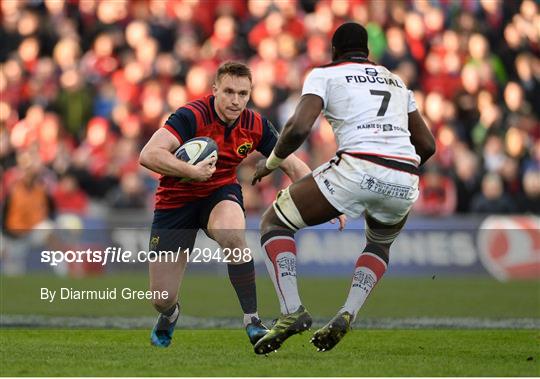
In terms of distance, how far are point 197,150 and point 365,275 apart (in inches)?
61.8

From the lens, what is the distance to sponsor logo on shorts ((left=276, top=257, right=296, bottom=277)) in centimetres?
910

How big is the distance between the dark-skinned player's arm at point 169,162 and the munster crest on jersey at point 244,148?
594 millimetres

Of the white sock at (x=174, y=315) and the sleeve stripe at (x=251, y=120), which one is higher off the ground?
the sleeve stripe at (x=251, y=120)

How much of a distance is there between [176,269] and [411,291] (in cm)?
745

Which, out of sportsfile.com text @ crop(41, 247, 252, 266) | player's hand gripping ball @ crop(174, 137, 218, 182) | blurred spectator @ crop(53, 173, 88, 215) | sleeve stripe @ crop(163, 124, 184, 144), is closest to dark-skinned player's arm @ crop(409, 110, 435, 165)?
player's hand gripping ball @ crop(174, 137, 218, 182)

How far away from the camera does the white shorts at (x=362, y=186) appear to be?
8820 mm

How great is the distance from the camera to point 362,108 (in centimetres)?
889

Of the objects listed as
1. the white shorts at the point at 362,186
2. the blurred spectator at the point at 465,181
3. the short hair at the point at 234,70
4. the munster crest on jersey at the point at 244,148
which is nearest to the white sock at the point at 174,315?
the munster crest on jersey at the point at 244,148

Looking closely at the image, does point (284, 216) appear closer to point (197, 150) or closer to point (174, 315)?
point (197, 150)

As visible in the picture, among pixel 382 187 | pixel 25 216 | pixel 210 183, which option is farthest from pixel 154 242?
pixel 25 216

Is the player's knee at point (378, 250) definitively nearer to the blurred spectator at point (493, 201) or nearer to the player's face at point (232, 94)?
the player's face at point (232, 94)

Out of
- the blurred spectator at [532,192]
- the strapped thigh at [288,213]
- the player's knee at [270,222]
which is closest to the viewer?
the strapped thigh at [288,213]

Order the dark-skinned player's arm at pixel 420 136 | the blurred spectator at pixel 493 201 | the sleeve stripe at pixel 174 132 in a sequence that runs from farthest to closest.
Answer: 1. the blurred spectator at pixel 493 201
2. the sleeve stripe at pixel 174 132
3. the dark-skinned player's arm at pixel 420 136

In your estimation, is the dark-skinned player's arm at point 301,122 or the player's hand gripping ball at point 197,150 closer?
the dark-skinned player's arm at point 301,122
